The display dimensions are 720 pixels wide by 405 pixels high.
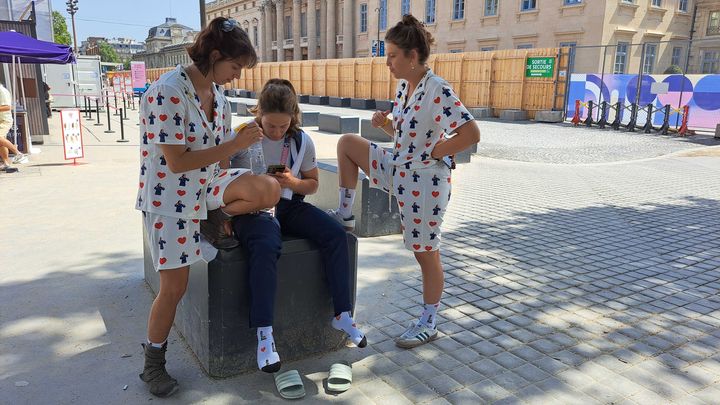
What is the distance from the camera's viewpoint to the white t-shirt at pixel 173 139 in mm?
2365

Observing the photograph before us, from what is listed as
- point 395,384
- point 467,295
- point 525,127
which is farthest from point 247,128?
point 525,127

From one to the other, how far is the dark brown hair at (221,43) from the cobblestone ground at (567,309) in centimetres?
185

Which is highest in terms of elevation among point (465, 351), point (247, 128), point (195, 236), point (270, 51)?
point (270, 51)

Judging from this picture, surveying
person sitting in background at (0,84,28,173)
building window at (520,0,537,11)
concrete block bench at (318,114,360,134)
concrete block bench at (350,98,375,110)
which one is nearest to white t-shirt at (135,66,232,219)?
person sitting in background at (0,84,28,173)

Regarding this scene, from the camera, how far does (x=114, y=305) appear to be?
3863 mm

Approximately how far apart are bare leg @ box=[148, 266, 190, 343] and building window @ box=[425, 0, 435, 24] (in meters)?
42.9

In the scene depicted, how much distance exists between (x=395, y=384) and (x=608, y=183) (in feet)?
26.1

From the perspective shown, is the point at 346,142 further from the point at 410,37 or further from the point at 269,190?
the point at 269,190

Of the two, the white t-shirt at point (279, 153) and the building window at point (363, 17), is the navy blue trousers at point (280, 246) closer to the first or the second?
the white t-shirt at point (279, 153)

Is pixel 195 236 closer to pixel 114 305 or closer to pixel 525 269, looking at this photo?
pixel 114 305

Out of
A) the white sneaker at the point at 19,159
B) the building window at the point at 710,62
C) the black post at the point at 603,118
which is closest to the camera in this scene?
the white sneaker at the point at 19,159


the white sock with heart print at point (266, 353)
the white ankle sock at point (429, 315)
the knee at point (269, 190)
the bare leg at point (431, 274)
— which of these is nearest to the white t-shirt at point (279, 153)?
the knee at point (269, 190)

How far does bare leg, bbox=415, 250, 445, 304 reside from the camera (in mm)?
3312

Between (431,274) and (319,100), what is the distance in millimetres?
33679
